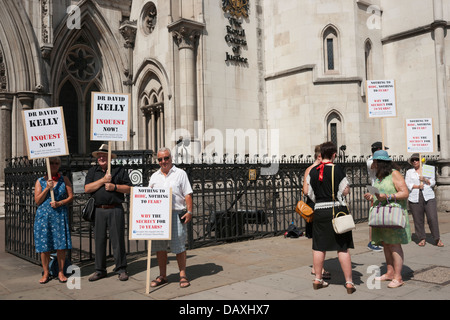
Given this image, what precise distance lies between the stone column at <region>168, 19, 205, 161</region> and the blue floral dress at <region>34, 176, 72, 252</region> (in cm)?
941

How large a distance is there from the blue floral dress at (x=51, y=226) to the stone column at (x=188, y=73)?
9.41m

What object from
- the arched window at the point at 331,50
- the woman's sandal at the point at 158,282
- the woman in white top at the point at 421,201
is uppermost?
the arched window at the point at 331,50

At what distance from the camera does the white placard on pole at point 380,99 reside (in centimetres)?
808

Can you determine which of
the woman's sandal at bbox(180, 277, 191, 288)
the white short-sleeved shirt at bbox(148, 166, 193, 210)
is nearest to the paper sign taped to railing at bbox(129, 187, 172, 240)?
the white short-sleeved shirt at bbox(148, 166, 193, 210)

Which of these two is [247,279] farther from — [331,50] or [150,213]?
[331,50]

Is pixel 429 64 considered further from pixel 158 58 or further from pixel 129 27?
pixel 129 27

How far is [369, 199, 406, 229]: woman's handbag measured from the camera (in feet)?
17.4

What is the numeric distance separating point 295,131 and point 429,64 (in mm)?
6093

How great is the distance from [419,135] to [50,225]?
7.85m

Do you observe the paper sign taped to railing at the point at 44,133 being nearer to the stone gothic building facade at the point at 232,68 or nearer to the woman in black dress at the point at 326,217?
the woman in black dress at the point at 326,217

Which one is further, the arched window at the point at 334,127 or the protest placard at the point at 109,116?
the arched window at the point at 334,127

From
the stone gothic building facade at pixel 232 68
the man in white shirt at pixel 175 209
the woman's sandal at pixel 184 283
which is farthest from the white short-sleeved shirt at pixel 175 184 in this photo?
the stone gothic building facade at pixel 232 68

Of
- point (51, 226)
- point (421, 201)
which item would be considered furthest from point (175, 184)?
point (421, 201)

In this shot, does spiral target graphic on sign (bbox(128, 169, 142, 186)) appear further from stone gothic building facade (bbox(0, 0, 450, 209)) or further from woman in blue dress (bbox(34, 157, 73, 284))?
stone gothic building facade (bbox(0, 0, 450, 209))
